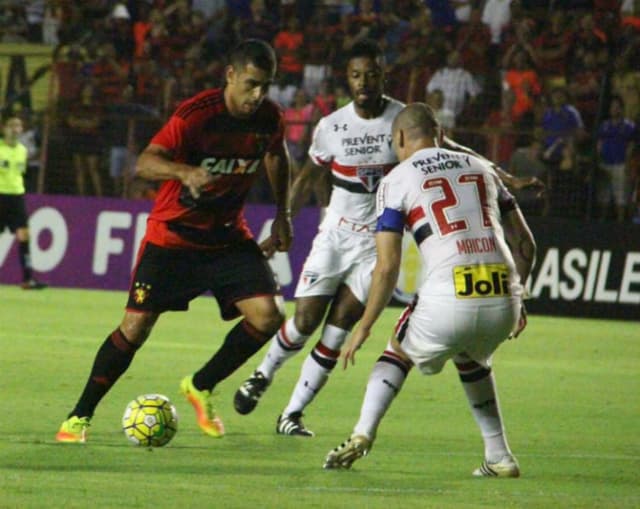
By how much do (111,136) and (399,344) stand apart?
14.2 meters

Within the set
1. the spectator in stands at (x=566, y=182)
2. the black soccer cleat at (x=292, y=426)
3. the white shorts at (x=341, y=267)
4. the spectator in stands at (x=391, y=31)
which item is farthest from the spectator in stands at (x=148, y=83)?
the black soccer cleat at (x=292, y=426)

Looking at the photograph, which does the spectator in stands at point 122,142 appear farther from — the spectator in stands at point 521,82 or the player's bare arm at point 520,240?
the player's bare arm at point 520,240

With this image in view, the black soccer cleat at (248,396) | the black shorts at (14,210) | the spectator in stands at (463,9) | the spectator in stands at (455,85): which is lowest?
the black shorts at (14,210)

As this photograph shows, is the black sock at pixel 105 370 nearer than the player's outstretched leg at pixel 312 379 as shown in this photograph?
Yes

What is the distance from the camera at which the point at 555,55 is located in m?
19.5

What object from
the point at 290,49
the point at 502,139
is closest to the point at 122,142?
the point at 290,49

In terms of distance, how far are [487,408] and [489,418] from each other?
5 cm

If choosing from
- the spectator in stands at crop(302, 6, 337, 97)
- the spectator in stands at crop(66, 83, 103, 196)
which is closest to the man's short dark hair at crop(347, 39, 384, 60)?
the spectator in stands at crop(302, 6, 337, 97)

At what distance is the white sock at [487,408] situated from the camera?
276 inches

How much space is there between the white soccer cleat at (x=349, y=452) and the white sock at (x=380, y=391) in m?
0.03

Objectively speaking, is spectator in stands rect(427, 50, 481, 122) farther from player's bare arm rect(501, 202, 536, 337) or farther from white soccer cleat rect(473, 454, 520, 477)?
white soccer cleat rect(473, 454, 520, 477)

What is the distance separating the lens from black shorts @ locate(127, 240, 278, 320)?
7.97 meters

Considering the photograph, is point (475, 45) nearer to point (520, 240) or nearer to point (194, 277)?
point (194, 277)

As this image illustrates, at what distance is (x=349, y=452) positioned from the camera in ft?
22.6
